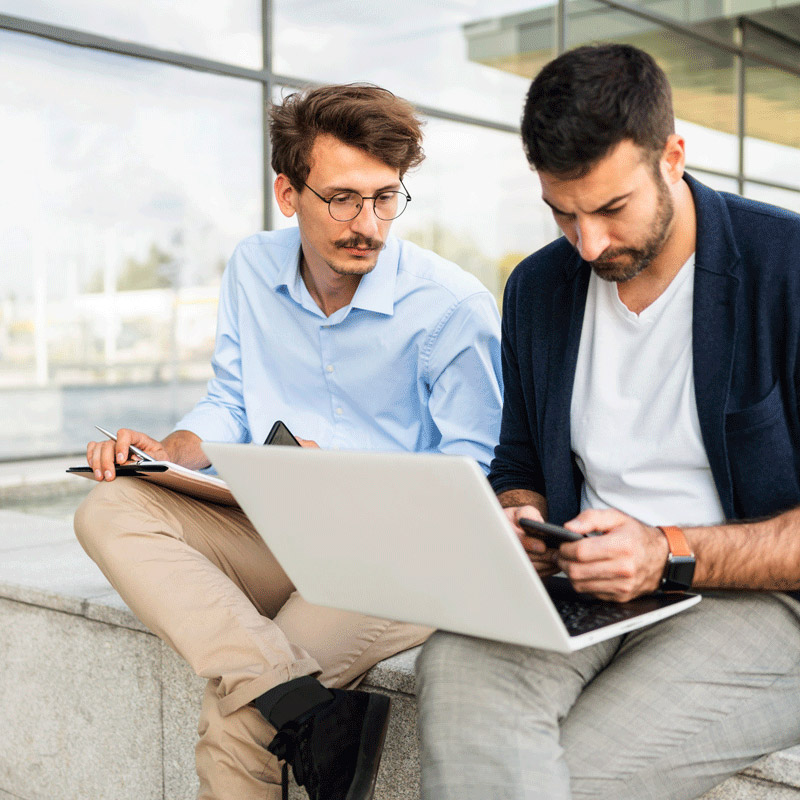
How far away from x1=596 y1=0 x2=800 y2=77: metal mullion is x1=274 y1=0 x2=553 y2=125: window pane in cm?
82

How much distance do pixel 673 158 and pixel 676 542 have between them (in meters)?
0.70

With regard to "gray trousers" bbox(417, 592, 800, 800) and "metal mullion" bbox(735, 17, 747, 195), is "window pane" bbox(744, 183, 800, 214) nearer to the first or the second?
"metal mullion" bbox(735, 17, 747, 195)

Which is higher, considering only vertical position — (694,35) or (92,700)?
(694,35)

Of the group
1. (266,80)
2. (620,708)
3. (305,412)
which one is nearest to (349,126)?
(305,412)

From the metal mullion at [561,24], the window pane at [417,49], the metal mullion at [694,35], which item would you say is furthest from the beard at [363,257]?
the metal mullion at [694,35]

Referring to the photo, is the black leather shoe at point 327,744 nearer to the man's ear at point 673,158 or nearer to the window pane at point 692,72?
the man's ear at point 673,158

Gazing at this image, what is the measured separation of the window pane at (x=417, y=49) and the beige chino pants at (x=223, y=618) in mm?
5412

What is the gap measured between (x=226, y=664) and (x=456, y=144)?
7.04 meters

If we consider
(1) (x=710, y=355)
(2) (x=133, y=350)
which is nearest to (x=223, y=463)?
(1) (x=710, y=355)

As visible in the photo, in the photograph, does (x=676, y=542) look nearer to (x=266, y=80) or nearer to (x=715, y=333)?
(x=715, y=333)

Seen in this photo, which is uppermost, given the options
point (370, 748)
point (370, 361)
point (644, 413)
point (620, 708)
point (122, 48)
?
point (122, 48)

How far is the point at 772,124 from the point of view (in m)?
11.5

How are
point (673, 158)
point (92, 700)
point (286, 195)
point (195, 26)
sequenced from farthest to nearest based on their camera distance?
point (195, 26), point (286, 195), point (92, 700), point (673, 158)

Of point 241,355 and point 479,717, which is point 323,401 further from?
point 479,717
